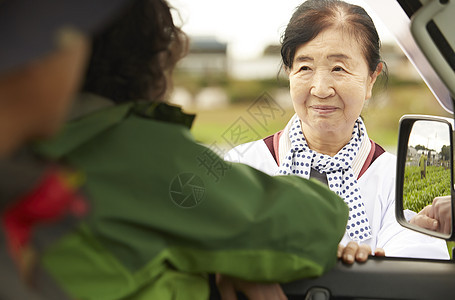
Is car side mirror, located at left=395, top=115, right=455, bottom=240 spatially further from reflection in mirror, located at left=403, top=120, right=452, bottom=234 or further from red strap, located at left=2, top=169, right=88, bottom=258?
red strap, located at left=2, top=169, right=88, bottom=258

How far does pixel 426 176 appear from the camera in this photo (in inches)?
67.2

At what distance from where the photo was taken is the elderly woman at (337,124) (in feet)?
6.10

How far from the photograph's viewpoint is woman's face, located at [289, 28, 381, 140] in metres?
1.85

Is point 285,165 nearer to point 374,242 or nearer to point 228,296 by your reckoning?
point 374,242

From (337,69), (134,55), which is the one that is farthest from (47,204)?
(337,69)

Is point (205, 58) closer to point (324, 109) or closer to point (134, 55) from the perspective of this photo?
point (134, 55)

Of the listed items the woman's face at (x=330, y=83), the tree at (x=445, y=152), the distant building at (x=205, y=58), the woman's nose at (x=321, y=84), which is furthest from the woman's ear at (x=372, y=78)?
the distant building at (x=205, y=58)

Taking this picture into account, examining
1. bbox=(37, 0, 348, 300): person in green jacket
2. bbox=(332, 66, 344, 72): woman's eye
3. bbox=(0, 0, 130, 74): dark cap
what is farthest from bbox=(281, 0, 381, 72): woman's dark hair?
bbox=(0, 0, 130, 74): dark cap

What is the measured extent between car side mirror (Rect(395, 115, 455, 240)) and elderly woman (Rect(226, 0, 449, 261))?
0.12 meters

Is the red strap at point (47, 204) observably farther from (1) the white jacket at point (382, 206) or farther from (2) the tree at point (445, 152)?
(2) the tree at point (445, 152)

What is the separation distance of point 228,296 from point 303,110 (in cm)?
85

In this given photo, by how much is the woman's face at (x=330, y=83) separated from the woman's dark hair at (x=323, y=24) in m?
0.02

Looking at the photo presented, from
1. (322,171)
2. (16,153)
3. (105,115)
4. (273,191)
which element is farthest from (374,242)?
(16,153)

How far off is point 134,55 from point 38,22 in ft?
2.14
